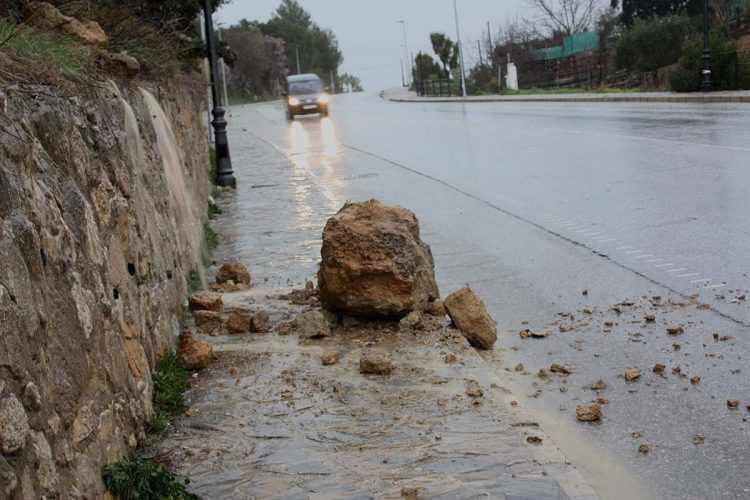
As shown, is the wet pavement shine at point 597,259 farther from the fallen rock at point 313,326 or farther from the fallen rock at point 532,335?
the fallen rock at point 313,326

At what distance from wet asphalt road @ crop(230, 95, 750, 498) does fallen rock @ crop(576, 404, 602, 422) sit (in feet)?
0.21

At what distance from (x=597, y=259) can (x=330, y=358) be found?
3.78m

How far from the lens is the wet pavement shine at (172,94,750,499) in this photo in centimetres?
489

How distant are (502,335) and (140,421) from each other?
299cm

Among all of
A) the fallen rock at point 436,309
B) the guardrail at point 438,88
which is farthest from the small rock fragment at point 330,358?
the guardrail at point 438,88

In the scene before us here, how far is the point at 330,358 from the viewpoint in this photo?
6.00 metres

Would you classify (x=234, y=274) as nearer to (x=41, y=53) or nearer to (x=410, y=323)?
(x=410, y=323)

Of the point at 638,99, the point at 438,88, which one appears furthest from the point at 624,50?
the point at 438,88

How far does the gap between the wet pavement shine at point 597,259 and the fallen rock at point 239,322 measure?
1636 millimetres

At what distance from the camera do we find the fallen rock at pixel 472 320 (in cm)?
659

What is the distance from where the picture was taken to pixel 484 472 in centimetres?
430

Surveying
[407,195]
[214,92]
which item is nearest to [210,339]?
[407,195]

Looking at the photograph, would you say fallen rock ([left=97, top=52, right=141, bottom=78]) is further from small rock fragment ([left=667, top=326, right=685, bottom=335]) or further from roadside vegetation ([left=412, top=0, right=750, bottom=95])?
roadside vegetation ([left=412, top=0, right=750, bottom=95])

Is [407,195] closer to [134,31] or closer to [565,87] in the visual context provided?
[134,31]
